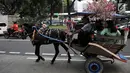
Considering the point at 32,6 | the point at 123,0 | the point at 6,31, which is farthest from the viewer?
the point at 32,6

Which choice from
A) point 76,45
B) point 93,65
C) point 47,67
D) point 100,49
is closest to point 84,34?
point 76,45

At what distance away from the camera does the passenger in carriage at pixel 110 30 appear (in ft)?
22.4

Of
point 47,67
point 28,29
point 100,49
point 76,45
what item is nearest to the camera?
point 100,49

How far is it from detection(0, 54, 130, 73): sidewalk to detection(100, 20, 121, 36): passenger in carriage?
4.06 ft

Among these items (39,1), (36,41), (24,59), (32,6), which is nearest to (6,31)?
(24,59)

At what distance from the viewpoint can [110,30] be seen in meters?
6.92

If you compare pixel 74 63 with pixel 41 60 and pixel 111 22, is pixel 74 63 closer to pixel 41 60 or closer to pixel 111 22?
pixel 41 60

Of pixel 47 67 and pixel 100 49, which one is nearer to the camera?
pixel 100 49

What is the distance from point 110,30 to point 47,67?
8.26 feet

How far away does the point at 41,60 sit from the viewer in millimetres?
8766

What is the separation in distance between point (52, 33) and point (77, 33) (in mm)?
A: 1095

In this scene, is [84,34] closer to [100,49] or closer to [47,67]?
[100,49]

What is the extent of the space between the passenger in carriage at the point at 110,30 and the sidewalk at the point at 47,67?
124 centimetres

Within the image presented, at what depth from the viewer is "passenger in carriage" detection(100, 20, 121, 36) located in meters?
6.82
